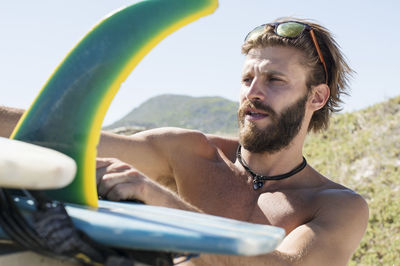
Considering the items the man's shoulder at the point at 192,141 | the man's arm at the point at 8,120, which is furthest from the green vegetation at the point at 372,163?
the man's arm at the point at 8,120

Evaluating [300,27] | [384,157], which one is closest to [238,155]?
[300,27]

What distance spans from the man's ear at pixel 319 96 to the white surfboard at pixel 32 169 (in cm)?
221

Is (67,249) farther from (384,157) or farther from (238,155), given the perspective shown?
(384,157)

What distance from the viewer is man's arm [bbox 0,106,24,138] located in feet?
4.73

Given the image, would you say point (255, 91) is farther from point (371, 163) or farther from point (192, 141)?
point (371, 163)

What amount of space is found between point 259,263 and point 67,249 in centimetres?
104

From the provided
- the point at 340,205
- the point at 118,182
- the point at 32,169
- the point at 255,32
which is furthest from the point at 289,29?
the point at 32,169

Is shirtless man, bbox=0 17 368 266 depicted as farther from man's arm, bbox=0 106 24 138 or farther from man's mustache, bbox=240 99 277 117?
man's arm, bbox=0 106 24 138

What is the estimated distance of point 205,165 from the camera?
8.17ft

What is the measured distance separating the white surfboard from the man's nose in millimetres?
1681

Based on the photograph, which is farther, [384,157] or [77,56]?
[384,157]

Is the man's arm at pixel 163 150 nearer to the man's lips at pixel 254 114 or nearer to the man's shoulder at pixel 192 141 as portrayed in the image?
the man's shoulder at pixel 192 141

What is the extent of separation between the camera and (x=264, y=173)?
8.34 ft

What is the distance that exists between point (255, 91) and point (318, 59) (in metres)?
0.55
